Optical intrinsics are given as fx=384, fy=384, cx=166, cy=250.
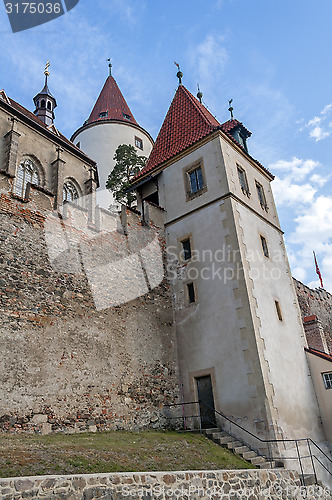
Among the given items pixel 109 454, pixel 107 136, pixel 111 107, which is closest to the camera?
pixel 109 454

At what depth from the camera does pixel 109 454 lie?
7.43m

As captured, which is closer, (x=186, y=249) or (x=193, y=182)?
(x=186, y=249)

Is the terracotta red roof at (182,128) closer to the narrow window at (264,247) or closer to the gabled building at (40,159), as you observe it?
the narrow window at (264,247)

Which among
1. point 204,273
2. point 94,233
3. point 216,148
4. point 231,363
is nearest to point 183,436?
point 231,363

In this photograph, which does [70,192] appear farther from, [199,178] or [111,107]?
[199,178]

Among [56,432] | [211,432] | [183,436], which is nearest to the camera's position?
[56,432]

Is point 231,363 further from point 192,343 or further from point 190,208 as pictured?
point 190,208

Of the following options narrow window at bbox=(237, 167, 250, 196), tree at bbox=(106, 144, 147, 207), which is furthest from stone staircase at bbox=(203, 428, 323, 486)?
tree at bbox=(106, 144, 147, 207)

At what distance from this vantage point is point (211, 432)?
11227mm

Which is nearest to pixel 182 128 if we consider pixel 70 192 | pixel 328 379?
pixel 70 192

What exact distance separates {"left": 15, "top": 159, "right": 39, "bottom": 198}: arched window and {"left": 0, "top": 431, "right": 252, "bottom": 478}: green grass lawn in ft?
49.6

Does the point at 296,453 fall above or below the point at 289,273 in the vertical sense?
below

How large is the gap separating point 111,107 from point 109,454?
92.4 ft

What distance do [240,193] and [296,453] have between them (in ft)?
29.0
